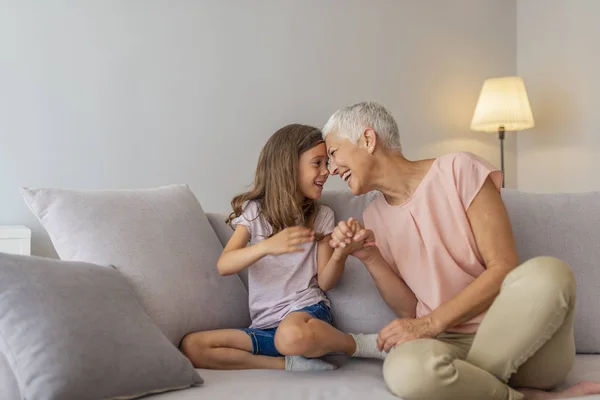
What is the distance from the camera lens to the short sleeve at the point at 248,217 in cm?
212

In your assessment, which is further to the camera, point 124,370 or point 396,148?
point 396,148

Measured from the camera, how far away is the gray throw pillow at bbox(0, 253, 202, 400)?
1.44 m

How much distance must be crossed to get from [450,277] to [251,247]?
53 centimetres

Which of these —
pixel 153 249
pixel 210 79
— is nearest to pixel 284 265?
pixel 153 249

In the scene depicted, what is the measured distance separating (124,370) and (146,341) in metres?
0.11

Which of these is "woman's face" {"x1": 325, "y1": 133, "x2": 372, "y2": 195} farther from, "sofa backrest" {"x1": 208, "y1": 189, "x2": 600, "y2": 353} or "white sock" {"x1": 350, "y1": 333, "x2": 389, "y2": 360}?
"white sock" {"x1": 350, "y1": 333, "x2": 389, "y2": 360}

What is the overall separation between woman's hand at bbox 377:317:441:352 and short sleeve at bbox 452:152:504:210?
32 centimetres

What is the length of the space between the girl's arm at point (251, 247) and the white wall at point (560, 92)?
2.58 meters

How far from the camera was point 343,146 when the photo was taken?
2010 mm

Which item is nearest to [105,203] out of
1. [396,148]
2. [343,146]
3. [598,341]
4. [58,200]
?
[58,200]

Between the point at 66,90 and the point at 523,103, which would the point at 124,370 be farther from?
the point at 523,103

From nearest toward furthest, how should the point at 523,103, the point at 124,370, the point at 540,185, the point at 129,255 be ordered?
1. the point at 124,370
2. the point at 129,255
3. the point at 523,103
4. the point at 540,185

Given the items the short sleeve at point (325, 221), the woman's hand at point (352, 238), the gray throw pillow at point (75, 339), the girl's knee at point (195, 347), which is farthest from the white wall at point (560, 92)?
the gray throw pillow at point (75, 339)

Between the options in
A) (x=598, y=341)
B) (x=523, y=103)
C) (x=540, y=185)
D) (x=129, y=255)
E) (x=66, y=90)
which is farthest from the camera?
(x=540, y=185)
